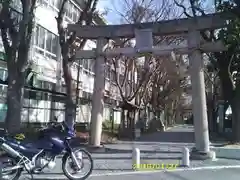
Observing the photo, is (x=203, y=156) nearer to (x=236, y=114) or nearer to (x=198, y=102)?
(x=198, y=102)

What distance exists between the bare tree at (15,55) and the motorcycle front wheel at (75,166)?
6223 millimetres

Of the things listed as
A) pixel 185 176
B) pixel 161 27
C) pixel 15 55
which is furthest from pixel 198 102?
pixel 15 55

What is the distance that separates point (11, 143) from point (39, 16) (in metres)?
16.4

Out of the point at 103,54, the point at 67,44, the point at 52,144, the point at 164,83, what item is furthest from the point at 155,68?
the point at 52,144

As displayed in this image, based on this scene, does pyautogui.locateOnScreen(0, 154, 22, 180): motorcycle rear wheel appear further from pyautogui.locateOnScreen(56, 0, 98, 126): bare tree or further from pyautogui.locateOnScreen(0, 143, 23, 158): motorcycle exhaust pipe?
pyautogui.locateOnScreen(56, 0, 98, 126): bare tree

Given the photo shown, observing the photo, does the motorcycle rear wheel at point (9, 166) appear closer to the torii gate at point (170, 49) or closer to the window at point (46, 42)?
the torii gate at point (170, 49)

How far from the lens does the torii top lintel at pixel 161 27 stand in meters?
13.9

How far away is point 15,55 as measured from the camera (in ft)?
49.2

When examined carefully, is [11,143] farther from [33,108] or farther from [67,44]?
[33,108]

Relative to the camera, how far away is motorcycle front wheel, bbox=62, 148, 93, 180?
908 centimetres

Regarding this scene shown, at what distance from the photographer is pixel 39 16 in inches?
928

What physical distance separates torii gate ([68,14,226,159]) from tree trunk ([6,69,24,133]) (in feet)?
9.25

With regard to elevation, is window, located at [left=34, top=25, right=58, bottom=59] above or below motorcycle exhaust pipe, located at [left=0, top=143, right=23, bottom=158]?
above
